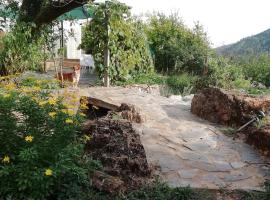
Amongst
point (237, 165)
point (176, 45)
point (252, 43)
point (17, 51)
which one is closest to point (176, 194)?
point (237, 165)

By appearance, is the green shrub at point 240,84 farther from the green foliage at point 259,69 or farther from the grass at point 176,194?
the grass at point 176,194

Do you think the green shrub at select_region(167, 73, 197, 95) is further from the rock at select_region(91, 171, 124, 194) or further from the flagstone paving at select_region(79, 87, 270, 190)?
the rock at select_region(91, 171, 124, 194)

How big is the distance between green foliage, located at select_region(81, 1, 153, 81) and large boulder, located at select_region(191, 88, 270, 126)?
3.95 m

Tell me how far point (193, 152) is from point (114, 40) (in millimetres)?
6095

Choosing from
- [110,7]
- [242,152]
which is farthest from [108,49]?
[242,152]

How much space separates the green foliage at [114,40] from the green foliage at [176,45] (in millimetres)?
3248

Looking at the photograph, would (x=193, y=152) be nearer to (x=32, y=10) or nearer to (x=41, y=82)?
(x=41, y=82)

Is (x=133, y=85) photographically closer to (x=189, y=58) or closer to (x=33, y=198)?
(x=189, y=58)

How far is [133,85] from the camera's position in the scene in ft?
38.6

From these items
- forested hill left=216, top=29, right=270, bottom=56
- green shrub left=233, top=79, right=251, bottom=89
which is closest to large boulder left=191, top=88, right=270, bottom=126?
green shrub left=233, top=79, right=251, bottom=89

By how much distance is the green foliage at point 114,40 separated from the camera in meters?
10.9

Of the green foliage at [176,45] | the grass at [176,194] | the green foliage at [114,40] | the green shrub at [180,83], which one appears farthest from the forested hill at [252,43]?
the grass at [176,194]

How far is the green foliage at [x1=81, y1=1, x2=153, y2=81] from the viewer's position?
1091cm

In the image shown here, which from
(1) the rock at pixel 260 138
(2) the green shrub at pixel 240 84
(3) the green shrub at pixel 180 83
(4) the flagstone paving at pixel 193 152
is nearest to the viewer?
(4) the flagstone paving at pixel 193 152
